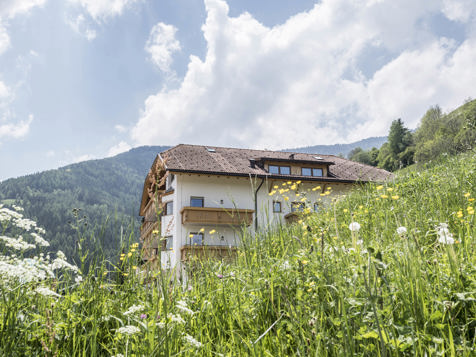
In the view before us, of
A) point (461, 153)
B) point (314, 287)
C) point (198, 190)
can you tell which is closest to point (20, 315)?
point (314, 287)

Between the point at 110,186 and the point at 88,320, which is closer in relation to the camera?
the point at 88,320

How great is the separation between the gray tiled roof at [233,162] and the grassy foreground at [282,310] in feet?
69.5

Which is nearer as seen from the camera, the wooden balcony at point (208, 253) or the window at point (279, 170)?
the wooden balcony at point (208, 253)

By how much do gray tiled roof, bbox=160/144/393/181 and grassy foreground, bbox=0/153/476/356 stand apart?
21190 mm

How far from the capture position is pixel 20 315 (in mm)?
2367

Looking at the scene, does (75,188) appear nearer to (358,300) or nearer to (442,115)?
(442,115)

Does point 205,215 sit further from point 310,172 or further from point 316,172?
point 316,172

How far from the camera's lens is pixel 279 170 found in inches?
1143

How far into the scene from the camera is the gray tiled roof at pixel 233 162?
84.7 ft

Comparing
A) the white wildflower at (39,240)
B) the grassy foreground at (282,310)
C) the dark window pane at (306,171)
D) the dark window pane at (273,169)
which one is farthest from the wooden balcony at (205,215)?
the grassy foreground at (282,310)

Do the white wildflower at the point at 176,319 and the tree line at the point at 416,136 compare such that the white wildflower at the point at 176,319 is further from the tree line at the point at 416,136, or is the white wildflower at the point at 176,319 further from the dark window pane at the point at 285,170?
the tree line at the point at 416,136

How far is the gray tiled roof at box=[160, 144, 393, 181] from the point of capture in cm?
2583

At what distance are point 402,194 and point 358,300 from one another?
5648 mm

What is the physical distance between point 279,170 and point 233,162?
3.54 metres
